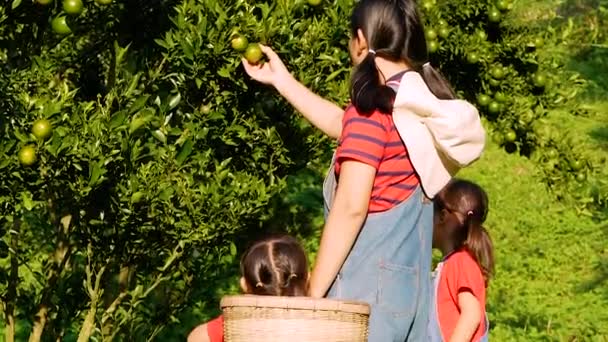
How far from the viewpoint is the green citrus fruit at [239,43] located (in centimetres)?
365

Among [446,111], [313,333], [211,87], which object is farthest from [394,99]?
[211,87]

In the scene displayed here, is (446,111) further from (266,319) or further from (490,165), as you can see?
(490,165)

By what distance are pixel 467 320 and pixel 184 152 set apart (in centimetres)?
114

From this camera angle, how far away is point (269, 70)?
3.63 m

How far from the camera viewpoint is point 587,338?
8148 mm

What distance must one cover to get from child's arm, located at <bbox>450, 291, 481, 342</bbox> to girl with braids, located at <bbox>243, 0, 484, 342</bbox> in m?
0.94

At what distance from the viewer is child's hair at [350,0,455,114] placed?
3.02 meters

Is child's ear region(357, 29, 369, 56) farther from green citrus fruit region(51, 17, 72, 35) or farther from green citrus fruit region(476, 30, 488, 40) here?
green citrus fruit region(476, 30, 488, 40)

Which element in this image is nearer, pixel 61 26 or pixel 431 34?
pixel 61 26

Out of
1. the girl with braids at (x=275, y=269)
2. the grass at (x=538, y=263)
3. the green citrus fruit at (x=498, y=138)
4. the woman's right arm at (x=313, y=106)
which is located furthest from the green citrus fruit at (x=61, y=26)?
the grass at (x=538, y=263)

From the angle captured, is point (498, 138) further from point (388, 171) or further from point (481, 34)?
point (388, 171)

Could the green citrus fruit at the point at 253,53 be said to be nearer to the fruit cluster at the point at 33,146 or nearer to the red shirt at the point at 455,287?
the fruit cluster at the point at 33,146

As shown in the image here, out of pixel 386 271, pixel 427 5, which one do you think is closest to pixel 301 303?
pixel 386 271

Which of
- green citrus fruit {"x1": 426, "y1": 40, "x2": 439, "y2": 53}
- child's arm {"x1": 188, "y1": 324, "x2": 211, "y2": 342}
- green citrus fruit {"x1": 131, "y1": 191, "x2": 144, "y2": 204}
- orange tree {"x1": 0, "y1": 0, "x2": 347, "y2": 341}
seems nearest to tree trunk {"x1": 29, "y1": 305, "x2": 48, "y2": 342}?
orange tree {"x1": 0, "y1": 0, "x2": 347, "y2": 341}
